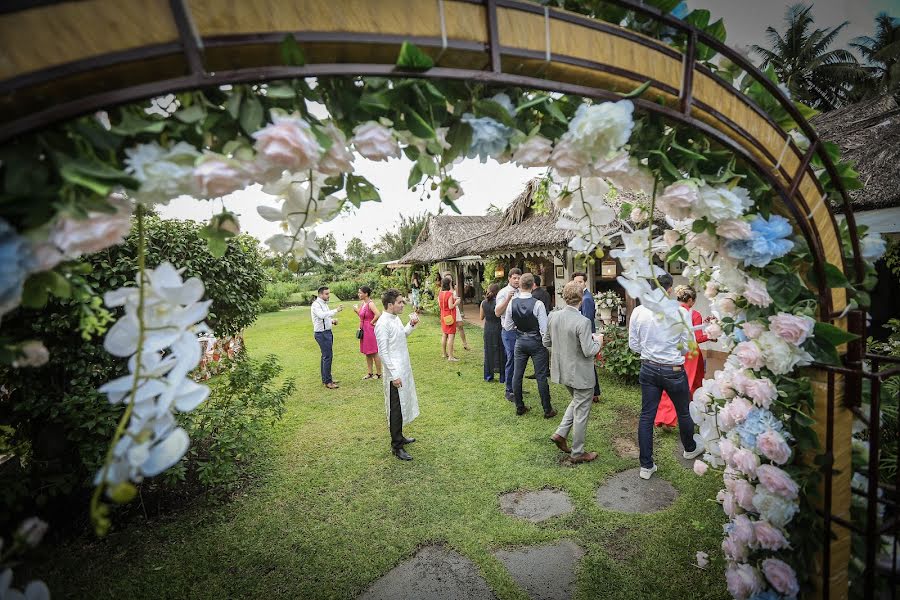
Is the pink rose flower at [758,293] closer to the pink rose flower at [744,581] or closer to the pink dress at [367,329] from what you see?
the pink rose flower at [744,581]

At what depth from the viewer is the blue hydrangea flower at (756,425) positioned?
190cm

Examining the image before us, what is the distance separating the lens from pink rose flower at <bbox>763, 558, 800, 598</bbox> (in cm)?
186

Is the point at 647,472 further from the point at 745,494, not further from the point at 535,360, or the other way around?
the point at 745,494

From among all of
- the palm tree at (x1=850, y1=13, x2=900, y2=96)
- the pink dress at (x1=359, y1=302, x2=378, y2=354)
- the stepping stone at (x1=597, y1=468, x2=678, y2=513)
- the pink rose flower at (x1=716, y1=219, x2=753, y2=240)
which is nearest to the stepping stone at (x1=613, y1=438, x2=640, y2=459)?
the stepping stone at (x1=597, y1=468, x2=678, y2=513)

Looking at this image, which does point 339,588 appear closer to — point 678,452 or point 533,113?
point 533,113

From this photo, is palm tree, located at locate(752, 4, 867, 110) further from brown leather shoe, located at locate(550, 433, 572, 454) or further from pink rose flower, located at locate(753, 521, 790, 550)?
pink rose flower, located at locate(753, 521, 790, 550)

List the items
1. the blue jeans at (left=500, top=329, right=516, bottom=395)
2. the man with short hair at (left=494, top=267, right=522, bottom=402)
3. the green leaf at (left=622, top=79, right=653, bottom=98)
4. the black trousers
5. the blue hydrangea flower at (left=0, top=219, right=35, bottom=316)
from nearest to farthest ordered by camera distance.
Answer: the blue hydrangea flower at (left=0, top=219, right=35, bottom=316) < the green leaf at (left=622, top=79, right=653, bottom=98) < the black trousers < the man with short hair at (left=494, top=267, right=522, bottom=402) < the blue jeans at (left=500, top=329, right=516, bottom=395)

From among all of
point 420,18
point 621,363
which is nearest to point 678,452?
point 621,363

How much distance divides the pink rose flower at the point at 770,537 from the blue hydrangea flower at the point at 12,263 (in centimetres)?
282

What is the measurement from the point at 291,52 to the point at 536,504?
3712mm

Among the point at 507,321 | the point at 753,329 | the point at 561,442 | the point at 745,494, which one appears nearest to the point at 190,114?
the point at 753,329

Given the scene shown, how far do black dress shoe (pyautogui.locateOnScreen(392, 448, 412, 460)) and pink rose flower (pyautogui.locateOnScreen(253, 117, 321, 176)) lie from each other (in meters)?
4.00

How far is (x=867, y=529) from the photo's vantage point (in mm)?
1813

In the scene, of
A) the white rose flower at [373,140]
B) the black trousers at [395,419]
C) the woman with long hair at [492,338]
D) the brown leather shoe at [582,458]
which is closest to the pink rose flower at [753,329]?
the white rose flower at [373,140]
